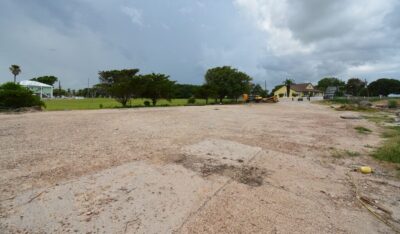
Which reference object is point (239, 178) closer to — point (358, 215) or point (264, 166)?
point (264, 166)

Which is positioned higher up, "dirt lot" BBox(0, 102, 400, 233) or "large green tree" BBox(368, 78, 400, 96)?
"large green tree" BBox(368, 78, 400, 96)

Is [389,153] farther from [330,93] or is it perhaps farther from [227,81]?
[330,93]

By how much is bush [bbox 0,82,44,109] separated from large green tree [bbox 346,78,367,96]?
87.7 meters

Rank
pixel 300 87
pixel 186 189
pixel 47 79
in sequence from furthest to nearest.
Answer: pixel 47 79 < pixel 300 87 < pixel 186 189

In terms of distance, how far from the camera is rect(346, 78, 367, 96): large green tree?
7694cm

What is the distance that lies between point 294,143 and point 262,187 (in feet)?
12.2

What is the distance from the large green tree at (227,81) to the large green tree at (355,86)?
56.2m

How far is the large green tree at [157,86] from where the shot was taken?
87.6 feet

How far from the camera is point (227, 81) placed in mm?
38938

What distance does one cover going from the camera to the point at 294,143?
22.6 feet

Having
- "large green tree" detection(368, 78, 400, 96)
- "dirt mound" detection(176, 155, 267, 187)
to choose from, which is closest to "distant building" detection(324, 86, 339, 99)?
"large green tree" detection(368, 78, 400, 96)

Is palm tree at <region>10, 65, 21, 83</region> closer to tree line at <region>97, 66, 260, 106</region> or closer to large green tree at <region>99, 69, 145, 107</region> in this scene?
tree line at <region>97, 66, 260, 106</region>

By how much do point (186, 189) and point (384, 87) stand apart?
313ft

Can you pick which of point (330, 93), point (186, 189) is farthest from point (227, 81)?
point (330, 93)
